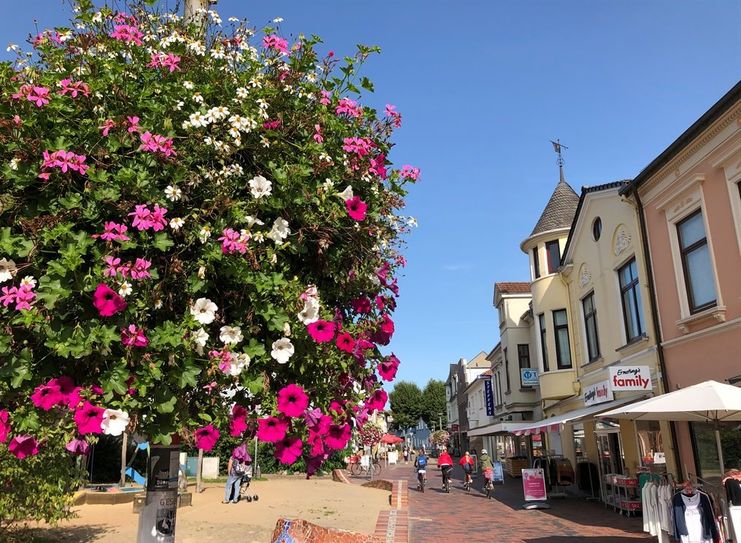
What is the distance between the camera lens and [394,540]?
1064cm

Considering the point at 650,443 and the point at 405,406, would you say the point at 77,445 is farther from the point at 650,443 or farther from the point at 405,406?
the point at 405,406

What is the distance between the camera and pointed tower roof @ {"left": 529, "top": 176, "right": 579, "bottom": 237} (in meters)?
23.7

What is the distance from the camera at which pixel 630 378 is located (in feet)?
43.5

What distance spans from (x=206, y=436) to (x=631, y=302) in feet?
48.2

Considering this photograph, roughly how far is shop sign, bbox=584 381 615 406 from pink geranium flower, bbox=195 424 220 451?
41.3 ft

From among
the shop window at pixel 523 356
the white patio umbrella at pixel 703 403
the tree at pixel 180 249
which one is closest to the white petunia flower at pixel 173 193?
the tree at pixel 180 249

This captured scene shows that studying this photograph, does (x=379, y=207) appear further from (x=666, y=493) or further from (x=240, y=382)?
(x=666, y=493)

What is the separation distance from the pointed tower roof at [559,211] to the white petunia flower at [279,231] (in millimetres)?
21866

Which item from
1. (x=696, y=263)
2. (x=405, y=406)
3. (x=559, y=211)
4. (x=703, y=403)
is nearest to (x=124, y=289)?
(x=703, y=403)

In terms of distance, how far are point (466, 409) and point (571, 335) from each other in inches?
1646

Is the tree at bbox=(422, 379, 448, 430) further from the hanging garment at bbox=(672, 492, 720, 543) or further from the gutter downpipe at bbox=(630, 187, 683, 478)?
the hanging garment at bbox=(672, 492, 720, 543)

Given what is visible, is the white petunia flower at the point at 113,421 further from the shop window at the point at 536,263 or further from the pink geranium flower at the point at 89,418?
the shop window at the point at 536,263

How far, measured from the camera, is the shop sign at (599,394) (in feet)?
45.9

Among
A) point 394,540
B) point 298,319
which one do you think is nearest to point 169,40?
point 298,319
